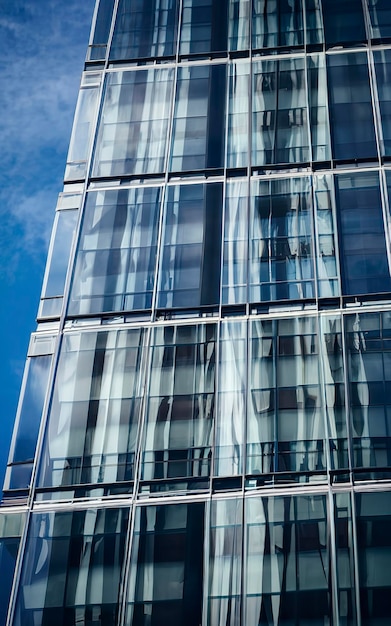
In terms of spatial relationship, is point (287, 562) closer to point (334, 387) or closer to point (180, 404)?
point (334, 387)

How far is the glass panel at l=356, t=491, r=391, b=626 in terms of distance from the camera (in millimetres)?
14500

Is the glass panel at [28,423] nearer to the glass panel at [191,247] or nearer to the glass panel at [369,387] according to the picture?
the glass panel at [191,247]

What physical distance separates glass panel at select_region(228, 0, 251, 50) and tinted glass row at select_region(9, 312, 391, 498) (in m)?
9.02

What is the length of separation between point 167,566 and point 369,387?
15.8 feet

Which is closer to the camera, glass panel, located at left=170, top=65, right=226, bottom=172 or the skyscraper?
the skyscraper

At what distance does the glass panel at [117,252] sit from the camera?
18.7m

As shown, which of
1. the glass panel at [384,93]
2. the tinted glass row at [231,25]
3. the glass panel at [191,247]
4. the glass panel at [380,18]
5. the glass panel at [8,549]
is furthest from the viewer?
the tinted glass row at [231,25]

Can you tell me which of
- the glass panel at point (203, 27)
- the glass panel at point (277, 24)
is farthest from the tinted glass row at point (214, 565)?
the glass panel at point (203, 27)

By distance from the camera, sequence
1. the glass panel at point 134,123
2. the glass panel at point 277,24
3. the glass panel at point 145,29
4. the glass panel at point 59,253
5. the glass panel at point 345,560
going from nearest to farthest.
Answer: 1. the glass panel at point 345,560
2. the glass panel at point 59,253
3. the glass panel at point 134,123
4. the glass panel at point 277,24
5. the glass panel at point 145,29

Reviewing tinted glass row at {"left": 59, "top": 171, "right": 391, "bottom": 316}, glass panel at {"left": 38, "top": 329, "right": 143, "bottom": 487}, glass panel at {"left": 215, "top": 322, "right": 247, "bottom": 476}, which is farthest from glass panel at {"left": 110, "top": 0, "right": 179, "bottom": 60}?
glass panel at {"left": 215, "top": 322, "right": 247, "bottom": 476}

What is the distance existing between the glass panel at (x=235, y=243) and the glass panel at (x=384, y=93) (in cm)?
326

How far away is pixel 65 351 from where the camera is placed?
59.5 feet

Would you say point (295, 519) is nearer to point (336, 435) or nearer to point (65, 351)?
point (336, 435)

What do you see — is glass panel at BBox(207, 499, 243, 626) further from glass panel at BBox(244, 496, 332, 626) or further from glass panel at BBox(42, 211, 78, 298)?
glass panel at BBox(42, 211, 78, 298)
